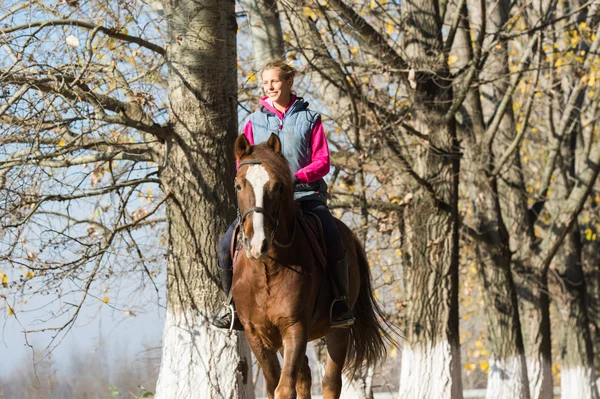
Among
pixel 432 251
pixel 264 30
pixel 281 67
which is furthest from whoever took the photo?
pixel 432 251

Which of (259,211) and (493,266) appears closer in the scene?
(259,211)

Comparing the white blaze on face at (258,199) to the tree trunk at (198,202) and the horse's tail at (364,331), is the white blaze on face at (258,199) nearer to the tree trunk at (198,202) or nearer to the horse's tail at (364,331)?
the horse's tail at (364,331)

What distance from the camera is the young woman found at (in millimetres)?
7125

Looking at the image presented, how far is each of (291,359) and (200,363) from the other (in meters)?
2.71

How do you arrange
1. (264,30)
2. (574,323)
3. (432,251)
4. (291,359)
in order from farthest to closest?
(574,323) < (432,251) < (264,30) < (291,359)

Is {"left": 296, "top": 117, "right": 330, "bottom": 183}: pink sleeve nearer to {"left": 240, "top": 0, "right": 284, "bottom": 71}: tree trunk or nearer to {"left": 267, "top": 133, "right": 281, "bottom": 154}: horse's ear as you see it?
{"left": 267, "top": 133, "right": 281, "bottom": 154}: horse's ear

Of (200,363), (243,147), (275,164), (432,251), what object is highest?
(432,251)

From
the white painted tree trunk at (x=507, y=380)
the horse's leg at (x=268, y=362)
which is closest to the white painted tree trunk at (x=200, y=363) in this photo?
the horse's leg at (x=268, y=362)

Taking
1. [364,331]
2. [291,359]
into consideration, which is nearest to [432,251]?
[364,331]

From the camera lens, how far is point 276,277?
21.8 ft

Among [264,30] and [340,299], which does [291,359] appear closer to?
[340,299]

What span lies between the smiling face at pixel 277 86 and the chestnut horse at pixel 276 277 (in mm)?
668

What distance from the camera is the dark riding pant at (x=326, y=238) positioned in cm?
724

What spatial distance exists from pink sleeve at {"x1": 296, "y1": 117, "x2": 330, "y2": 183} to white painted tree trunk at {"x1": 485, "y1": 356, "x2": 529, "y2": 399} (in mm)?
9874
